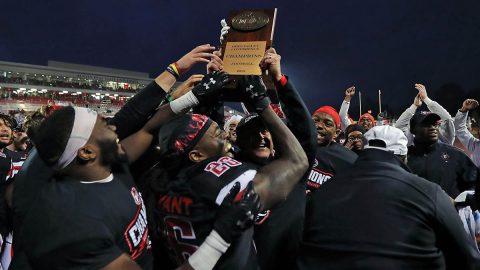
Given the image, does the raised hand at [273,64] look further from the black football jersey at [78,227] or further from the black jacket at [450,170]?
the black jacket at [450,170]

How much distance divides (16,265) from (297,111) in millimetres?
1991

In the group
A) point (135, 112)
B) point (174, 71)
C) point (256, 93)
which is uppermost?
point (174, 71)

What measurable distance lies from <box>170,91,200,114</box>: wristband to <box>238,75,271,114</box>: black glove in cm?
33

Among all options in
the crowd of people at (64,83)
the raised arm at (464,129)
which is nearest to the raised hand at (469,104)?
the raised arm at (464,129)

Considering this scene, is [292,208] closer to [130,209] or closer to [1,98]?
[130,209]

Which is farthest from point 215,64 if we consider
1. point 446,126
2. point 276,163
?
point 446,126

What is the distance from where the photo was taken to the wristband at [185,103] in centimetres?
239

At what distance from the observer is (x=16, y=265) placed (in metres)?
2.28

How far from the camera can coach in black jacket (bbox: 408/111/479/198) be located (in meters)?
4.57

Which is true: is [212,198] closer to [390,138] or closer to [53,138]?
[53,138]

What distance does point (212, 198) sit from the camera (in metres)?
1.83

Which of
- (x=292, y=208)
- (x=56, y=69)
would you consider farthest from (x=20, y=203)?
(x=56, y=69)

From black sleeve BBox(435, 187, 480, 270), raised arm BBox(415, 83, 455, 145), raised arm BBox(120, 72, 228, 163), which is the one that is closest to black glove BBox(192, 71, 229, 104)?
raised arm BBox(120, 72, 228, 163)

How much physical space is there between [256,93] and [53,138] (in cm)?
111
